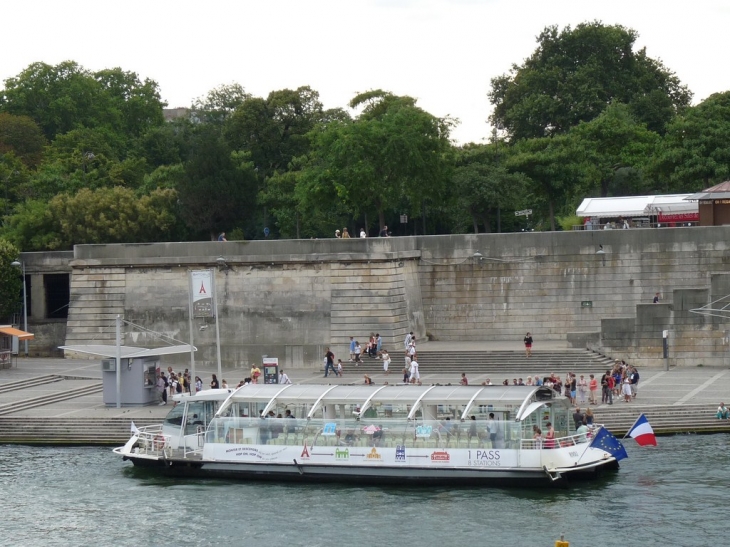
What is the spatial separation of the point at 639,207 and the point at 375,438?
2856 centimetres

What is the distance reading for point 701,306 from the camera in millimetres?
51156

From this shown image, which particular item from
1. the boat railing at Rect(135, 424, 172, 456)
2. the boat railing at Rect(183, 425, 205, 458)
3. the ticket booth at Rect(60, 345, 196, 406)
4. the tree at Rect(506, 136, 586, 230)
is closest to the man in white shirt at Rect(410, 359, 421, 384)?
the ticket booth at Rect(60, 345, 196, 406)

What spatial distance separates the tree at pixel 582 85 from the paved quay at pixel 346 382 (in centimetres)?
3848

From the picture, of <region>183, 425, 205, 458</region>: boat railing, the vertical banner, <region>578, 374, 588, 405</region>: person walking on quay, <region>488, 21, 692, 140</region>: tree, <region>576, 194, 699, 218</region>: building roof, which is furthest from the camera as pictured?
<region>488, 21, 692, 140</region>: tree

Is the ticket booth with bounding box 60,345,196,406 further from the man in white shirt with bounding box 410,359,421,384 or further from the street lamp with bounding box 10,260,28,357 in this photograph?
the street lamp with bounding box 10,260,28,357

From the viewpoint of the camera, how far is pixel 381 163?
6506cm

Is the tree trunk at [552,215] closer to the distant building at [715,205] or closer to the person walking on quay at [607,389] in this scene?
the distant building at [715,205]

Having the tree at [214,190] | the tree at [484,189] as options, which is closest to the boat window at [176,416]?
the tree at [484,189]

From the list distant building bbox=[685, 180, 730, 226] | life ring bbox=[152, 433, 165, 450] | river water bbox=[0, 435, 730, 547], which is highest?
distant building bbox=[685, 180, 730, 226]

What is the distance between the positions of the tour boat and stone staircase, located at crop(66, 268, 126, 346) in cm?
1980

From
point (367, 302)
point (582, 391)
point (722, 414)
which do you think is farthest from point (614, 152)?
point (722, 414)

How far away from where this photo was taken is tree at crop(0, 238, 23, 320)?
5906 centimetres

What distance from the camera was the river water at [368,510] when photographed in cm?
2983

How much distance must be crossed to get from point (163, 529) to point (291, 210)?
4354cm
